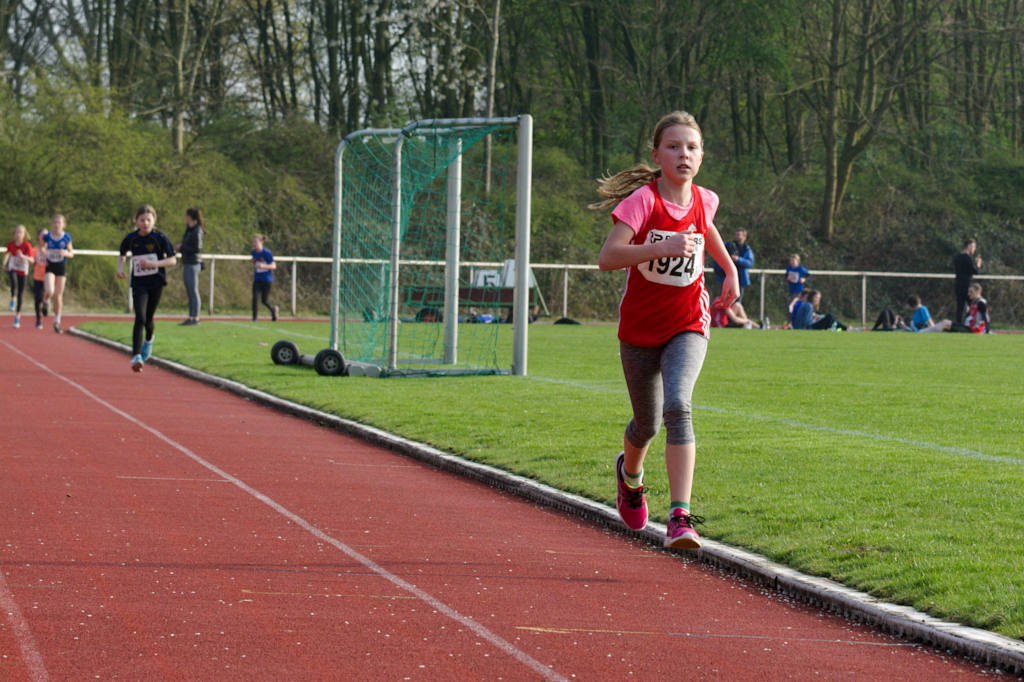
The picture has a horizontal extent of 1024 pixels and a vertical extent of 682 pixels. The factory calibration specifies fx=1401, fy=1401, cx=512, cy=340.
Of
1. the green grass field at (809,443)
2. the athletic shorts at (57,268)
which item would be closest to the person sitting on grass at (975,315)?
the green grass field at (809,443)

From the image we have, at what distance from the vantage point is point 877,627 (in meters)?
5.73

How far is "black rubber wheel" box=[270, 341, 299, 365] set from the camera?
61.1 ft

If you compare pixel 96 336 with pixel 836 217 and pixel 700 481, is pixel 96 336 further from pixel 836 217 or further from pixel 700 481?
pixel 836 217

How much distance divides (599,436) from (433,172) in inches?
337

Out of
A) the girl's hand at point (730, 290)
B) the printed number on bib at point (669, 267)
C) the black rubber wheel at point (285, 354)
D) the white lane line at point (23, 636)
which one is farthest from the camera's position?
the black rubber wheel at point (285, 354)

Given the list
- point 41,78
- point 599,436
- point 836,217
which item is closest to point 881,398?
point 599,436

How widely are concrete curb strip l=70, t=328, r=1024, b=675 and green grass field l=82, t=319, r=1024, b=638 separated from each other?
0.13 metres

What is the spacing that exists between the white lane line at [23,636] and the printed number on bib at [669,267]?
311cm


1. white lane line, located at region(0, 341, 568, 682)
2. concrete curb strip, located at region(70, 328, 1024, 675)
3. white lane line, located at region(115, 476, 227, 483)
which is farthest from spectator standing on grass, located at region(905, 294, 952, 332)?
white lane line, located at region(115, 476, 227, 483)

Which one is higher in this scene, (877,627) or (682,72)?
(682,72)

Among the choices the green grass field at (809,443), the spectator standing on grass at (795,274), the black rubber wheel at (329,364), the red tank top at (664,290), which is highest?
the spectator standing on grass at (795,274)

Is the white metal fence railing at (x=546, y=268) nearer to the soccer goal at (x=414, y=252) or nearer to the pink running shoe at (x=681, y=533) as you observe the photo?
the soccer goal at (x=414, y=252)

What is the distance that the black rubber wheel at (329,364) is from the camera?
1725 centimetres

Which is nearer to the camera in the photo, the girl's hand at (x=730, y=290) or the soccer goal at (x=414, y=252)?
the girl's hand at (x=730, y=290)
